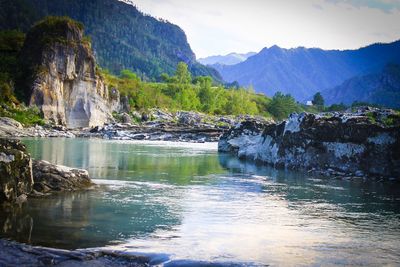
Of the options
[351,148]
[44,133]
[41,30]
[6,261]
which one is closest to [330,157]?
[351,148]

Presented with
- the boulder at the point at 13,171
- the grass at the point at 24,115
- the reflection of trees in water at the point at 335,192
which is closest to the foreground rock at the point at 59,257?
the boulder at the point at 13,171

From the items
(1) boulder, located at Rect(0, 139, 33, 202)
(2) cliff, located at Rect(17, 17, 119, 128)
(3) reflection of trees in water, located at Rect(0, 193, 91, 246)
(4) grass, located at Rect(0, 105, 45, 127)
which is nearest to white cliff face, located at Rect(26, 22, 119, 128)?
(2) cliff, located at Rect(17, 17, 119, 128)

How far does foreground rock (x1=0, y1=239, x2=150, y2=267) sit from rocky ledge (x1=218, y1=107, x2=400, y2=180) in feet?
87.7

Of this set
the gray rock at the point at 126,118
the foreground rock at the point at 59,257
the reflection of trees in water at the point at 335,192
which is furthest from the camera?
the gray rock at the point at 126,118

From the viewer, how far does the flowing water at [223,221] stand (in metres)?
14.3

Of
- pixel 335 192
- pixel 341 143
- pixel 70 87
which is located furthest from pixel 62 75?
pixel 335 192

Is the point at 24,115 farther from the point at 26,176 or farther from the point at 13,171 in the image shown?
the point at 13,171

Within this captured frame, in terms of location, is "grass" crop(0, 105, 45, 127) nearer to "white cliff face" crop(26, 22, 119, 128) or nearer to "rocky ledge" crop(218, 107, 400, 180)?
"white cliff face" crop(26, 22, 119, 128)

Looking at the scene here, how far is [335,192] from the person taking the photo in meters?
28.8

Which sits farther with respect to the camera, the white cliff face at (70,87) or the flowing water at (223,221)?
the white cliff face at (70,87)

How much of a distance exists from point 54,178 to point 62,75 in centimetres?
10427

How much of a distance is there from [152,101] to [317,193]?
155 metres

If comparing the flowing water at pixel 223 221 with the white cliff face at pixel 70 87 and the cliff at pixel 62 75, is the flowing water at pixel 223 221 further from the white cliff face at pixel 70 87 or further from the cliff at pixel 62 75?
the cliff at pixel 62 75

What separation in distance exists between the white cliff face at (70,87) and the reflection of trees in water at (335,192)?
295ft
